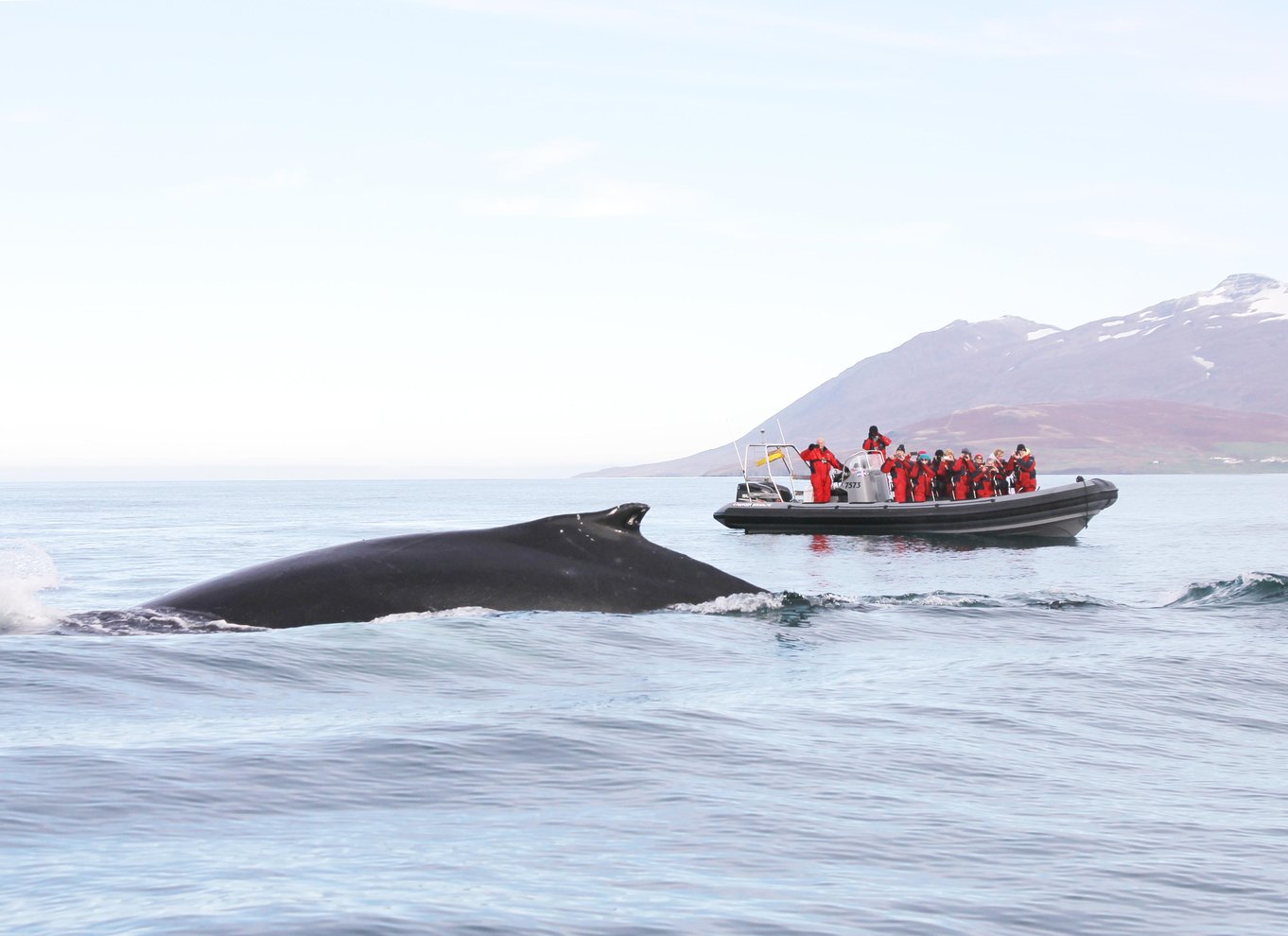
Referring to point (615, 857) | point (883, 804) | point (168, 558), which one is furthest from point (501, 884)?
point (168, 558)

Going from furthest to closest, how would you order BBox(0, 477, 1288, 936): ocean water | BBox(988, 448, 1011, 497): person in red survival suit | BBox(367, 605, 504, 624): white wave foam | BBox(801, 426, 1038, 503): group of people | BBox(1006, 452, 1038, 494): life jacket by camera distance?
BBox(1006, 452, 1038, 494): life jacket → BBox(988, 448, 1011, 497): person in red survival suit → BBox(801, 426, 1038, 503): group of people → BBox(367, 605, 504, 624): white wave foam → BBox(0, 477, 1288, 936): ocean water

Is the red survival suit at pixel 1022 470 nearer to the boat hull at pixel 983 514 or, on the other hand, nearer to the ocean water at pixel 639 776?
the boat hull at pixel 983 514

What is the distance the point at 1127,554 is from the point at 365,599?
96.6ft

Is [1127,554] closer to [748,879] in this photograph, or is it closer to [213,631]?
[213,631]

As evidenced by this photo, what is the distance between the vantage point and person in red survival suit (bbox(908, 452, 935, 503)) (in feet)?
132

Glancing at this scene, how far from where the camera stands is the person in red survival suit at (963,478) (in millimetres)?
40250

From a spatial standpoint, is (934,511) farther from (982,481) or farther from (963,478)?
(982,481)

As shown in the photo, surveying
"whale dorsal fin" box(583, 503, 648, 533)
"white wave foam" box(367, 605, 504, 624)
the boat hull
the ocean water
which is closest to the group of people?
the boat hull

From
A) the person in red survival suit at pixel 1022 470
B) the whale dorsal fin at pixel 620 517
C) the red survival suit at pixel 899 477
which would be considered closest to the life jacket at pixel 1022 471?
the person in red survival suit at pixel 1022 470

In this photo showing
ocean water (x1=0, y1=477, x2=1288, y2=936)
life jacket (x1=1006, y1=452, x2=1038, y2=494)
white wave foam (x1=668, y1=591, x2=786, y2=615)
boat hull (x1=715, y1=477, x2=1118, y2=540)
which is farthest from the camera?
life jacket (x1=1006, y1=452, x2=1038, y2=494)

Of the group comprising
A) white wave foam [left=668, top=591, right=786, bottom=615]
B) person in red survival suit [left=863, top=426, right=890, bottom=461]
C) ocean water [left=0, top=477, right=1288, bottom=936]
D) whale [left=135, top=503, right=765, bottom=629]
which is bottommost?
ocean water [left=0, top=477, right=1288, bottom=936]

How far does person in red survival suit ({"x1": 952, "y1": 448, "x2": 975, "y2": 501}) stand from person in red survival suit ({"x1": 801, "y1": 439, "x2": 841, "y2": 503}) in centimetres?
358

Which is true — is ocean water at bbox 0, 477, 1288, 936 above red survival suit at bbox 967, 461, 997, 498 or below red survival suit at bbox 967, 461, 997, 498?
below

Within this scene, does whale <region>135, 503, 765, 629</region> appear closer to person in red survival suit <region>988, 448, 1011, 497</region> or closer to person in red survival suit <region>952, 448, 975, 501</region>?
person in red survival suit <region>952, 448, 975, 501</region>
